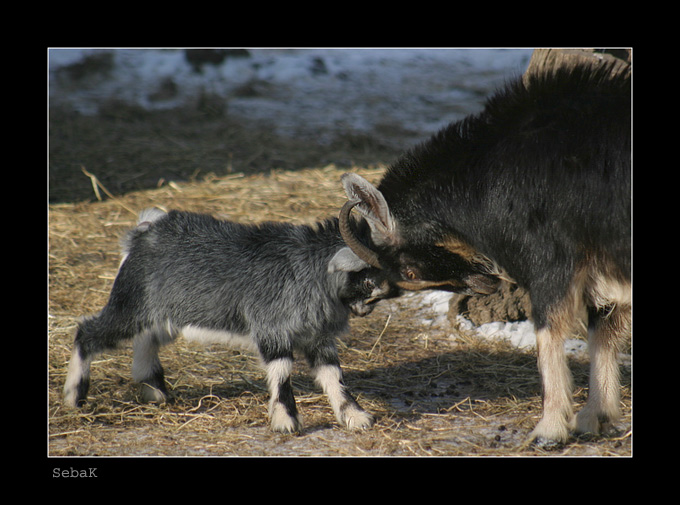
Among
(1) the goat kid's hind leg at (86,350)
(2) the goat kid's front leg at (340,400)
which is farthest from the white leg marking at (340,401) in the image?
(1) the goat kid's hind leg at (86,350)

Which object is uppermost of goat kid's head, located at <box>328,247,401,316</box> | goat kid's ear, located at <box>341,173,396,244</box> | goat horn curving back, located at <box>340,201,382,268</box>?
goat kid's ear, located at <box>341,173,396,244</box>

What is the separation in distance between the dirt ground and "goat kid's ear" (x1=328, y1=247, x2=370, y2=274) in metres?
0.94

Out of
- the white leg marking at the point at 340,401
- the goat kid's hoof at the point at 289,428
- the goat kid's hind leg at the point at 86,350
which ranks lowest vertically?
the goat kid's hoof at the point at 289,428

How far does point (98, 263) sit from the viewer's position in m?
7.23

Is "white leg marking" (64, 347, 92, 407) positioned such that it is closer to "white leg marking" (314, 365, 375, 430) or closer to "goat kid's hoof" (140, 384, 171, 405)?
"goat kid's hoof" (140, 384, 171, 405)

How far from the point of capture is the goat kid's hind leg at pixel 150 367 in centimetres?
488

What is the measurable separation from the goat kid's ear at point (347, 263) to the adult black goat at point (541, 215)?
10 cm

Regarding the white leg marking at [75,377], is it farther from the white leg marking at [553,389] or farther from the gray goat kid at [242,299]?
the white leg marking at [553,389]

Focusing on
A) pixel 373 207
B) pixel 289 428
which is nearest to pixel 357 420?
pixel 289 428

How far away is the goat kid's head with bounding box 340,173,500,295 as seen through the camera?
454 centimetres

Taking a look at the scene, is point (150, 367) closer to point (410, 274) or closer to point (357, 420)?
point (357, 420)

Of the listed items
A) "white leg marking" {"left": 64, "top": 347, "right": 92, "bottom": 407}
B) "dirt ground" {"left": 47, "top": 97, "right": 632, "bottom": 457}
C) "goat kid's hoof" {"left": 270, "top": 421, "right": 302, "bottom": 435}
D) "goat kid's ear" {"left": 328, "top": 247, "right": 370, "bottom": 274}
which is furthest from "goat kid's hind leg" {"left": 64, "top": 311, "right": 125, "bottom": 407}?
"goat kid's ear" {"left": 328, "top": 247, "right": 370, "bottom": 274}

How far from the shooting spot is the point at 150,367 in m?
4.93

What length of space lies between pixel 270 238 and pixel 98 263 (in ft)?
9.94
